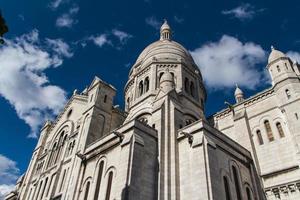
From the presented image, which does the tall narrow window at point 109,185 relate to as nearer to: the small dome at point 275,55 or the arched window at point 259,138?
the arched window at point 259,138

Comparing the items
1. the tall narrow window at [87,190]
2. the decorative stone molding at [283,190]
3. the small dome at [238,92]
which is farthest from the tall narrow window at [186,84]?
the tall narrow window at [87,190]

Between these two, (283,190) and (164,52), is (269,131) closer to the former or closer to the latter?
(283,190)

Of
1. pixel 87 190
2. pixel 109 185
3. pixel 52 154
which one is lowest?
pixel 109 185

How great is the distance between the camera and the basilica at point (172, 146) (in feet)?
54.7

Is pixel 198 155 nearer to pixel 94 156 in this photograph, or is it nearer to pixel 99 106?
pixel 94 156

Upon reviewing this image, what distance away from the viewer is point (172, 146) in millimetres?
18797

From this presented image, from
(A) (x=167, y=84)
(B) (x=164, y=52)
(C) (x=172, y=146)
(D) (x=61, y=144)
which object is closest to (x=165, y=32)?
(B) (x=164, y=52)

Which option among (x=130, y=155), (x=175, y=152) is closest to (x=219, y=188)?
(x=175, y=152)

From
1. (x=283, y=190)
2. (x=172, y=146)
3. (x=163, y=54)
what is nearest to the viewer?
(x=283, y=190)

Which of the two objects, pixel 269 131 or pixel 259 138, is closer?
pixel 269 131

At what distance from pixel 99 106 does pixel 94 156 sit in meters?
6.13

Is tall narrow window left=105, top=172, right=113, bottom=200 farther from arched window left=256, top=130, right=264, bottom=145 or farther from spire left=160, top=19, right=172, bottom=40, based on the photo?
spire left=160, top=19, right=172, bottom=40

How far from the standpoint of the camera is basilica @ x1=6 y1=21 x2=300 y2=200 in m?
16.7

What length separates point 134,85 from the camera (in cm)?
3081
